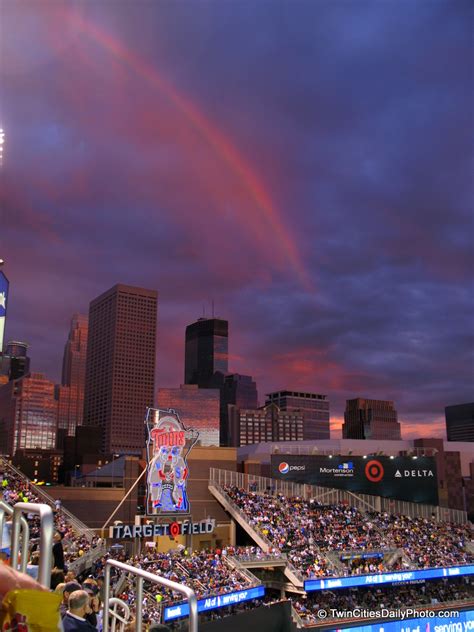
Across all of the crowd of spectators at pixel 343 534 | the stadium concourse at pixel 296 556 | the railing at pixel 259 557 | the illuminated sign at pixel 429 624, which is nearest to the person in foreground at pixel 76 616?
the stadium concourse at pixel 296 556

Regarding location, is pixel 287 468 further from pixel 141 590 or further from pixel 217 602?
pixel 141 590

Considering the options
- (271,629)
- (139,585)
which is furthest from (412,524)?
(139,585)

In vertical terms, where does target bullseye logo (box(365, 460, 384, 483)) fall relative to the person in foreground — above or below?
below

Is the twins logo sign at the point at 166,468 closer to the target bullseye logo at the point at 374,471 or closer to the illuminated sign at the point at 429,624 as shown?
the illuminated sign at the point at 429,624

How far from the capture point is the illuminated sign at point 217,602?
1057 inches

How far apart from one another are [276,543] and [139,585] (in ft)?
142

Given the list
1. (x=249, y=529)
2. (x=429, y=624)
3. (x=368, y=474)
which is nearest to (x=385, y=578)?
(x=429, y=624)

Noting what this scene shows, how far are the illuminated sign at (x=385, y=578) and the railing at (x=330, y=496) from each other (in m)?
11.8

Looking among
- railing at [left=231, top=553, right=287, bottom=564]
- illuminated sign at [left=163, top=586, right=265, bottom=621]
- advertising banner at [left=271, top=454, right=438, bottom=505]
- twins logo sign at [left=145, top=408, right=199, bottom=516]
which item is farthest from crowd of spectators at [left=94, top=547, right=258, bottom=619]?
advertising banner at [left=271, top=454, right=438, bottom=505]

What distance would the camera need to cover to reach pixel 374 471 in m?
61.0

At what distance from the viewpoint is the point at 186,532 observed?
4316cm

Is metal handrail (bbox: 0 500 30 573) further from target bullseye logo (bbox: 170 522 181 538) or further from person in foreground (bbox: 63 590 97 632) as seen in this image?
target bullseye logo (bbox: 170 522 181 538)

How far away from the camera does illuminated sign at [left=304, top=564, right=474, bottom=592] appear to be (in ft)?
133

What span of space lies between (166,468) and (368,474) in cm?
2529
